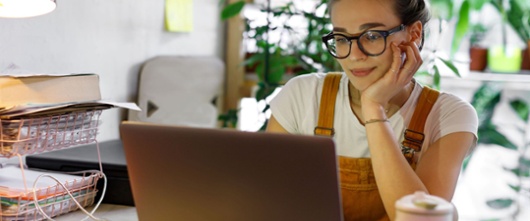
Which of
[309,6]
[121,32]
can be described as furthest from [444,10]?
[121,32]

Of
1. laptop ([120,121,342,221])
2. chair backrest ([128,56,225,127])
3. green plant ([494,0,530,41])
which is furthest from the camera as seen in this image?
green plant ([494,0,530,41])

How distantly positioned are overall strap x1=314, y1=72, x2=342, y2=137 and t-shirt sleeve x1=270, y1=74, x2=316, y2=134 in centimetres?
3

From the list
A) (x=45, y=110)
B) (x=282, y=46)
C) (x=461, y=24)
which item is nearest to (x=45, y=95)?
(x=45, y=110)

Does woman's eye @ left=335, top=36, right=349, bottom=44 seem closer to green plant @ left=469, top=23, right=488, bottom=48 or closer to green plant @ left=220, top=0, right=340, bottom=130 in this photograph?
green plant @ left=220, top=0, right=340, bottom=130

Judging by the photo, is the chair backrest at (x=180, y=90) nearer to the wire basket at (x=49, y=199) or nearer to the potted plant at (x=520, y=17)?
the wire basket at (x=49, y=199)

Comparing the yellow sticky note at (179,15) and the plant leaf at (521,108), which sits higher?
the yellow sticky note at (179,15)

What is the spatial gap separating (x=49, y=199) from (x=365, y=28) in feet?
2.39

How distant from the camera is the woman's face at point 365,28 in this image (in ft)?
4.93

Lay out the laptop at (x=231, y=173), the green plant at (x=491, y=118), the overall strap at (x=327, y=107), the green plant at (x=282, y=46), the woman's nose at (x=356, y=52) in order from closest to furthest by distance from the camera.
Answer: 1. the laptop at (x=231, y=173)
2. the woman's nose at (x=356, y=52)
3. the overall strap at (x=327, y=107)
4. the green plant at (x=282, y=46)
5. the green plant at (x=491, y=118)

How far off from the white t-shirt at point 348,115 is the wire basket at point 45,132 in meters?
0.44

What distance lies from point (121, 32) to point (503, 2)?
5.09 ft

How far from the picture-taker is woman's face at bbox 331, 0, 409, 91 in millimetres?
1503

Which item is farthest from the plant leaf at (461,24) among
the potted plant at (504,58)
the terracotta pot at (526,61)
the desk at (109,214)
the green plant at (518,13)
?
the desk at (109,214)

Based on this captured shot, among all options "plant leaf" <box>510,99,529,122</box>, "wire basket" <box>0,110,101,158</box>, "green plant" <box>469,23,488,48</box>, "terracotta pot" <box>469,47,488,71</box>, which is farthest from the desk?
"green plant" <box>469,23,488,48</box>
